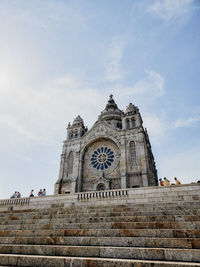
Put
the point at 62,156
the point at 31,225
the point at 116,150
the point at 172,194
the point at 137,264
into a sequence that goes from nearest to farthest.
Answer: the point at 137,264
the point at 31,225
the point at 172,194
the point at 116,150
the point at 62,156

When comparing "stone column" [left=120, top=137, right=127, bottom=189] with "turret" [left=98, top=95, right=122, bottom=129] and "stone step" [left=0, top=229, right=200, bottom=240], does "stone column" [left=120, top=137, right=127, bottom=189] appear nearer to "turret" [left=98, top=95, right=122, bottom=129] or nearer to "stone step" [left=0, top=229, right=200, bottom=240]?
"turret" [left=98, top=95, right=122, bottom=129]

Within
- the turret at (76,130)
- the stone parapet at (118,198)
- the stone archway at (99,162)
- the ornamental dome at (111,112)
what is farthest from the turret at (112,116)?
the stone parapet at (118,198)

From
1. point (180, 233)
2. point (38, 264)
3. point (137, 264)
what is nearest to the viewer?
point (137, 264)

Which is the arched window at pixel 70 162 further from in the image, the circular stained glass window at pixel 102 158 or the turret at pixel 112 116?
the turret at pixel 112 116

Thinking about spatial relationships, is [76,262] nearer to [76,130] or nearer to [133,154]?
[133,154]

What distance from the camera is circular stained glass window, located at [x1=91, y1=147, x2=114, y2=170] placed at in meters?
24.9

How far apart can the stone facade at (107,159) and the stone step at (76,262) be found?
58.0 ft

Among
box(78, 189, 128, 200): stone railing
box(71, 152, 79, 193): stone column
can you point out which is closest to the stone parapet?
box(78, 189, 128, 200): stone railing

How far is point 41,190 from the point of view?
18.6 metres

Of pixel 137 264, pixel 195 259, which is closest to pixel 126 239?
pixel 137 264

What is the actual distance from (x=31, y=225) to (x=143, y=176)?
52.7 ft

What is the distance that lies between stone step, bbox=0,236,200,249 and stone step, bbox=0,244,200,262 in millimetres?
441

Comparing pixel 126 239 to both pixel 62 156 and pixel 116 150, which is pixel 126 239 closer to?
pixel 116 150

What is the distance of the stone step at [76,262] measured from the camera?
131 inches
